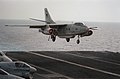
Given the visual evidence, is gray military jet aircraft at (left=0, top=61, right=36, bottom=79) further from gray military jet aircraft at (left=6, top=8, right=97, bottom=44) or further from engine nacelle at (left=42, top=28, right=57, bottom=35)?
engine nacelle at (left=42, top=28, right=57, bottom=35)

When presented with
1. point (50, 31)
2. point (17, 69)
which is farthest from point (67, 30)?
point (17, 69)

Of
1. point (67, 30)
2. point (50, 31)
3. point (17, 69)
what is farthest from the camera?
point (67, 30)

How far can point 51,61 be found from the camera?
43.7m

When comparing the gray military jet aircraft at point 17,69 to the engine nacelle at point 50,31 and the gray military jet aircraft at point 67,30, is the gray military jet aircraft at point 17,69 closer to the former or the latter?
the gray military jet aircraft at point 67,30

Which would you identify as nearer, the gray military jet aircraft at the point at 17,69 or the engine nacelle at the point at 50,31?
the gray military jet aircraft at the point at 17,69

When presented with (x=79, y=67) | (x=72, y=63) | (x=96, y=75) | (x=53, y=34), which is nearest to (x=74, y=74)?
(x=96, y=75)

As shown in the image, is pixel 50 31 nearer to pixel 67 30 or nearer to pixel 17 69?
pixel 67 30

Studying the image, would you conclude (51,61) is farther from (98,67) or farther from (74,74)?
(74,74)

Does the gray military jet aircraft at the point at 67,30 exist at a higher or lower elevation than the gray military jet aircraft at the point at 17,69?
higher

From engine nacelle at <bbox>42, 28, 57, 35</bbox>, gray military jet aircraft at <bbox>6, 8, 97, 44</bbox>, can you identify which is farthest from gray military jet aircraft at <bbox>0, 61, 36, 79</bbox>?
engine nacelle at <bbox>42, 28, 57, 35</bbox>

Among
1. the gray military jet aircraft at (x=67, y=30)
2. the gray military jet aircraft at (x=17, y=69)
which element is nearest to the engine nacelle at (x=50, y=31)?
the gray military jet aircraft at (x=67, y=30)

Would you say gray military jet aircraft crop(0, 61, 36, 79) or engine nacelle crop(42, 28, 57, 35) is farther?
engine nacelle crop(42, 28, 57, 35)

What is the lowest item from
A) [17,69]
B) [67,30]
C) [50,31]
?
[17,69]

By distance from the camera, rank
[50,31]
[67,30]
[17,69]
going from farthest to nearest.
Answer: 1. [67,30]
2. [50,31]
3. [17,69]
